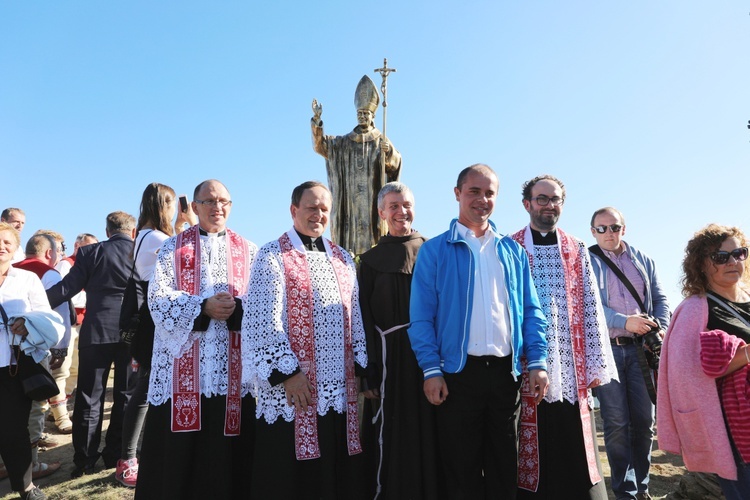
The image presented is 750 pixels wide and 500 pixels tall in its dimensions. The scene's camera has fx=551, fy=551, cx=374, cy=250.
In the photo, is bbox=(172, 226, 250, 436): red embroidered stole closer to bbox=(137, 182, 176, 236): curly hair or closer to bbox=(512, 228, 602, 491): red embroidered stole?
bbox=(137, 182, 176, 236): curly hair

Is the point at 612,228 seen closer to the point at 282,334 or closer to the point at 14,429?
the point at 282,334

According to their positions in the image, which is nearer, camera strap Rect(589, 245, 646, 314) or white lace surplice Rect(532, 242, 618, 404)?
white lace surplice Rect(532, 242, 618, 404)

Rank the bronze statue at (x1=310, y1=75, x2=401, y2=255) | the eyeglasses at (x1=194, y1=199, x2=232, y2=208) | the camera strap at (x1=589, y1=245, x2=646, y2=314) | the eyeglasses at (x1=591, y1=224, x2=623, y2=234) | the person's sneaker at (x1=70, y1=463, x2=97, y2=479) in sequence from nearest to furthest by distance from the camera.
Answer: the eyeglasses at (x1=194, y1=199, x2=232, y2=208) < the camera strap at (x1=589, y1=245, x2=646, y2=314) < the eyeglasses at (x1=591, y1=224, x2=623, y2=234) < the person's sneaker at (x1=70, y1=463, x2=97, y2=479) < the bronze statue at (x1=310, y1=75, x2=401, y2=255)

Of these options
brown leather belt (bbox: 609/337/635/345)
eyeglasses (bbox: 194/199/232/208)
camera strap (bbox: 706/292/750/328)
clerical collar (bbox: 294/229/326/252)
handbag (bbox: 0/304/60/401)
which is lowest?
handbag (bbox: 0/304/60/401)

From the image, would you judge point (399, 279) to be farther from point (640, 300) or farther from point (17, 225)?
point (17, 225)

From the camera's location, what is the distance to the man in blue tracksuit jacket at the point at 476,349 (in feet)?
10.0

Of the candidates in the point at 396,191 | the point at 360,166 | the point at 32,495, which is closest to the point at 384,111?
the point at 360,166

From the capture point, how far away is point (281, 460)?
3.05 meters

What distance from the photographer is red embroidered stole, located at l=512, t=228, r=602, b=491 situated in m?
3.34

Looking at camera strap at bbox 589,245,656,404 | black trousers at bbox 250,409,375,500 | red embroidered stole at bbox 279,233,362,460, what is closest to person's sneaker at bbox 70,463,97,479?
black trousers at bbox 250,409,375,500

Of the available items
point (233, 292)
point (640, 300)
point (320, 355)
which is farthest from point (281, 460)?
point (640, 300)

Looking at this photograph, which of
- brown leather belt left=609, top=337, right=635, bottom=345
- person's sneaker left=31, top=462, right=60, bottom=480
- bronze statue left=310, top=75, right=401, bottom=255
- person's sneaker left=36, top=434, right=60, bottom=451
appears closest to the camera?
brown leather belt left=609, top=337, right=635, bottom=345

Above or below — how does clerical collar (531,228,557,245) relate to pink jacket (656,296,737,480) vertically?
above

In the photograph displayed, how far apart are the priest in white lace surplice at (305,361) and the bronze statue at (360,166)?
10.1ft
